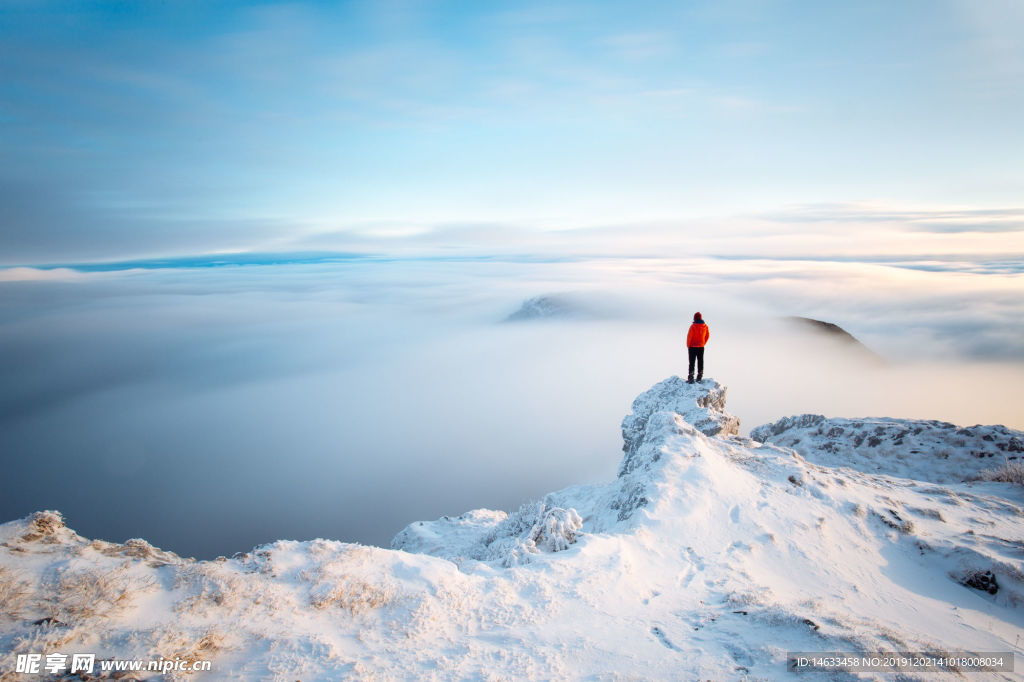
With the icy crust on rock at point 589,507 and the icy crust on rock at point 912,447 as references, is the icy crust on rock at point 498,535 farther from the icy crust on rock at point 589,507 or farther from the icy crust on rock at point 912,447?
the icy crust on rock at point 912,447

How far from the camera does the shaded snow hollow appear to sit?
5414 mm

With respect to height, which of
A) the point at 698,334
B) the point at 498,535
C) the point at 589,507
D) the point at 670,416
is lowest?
the point at 498,535

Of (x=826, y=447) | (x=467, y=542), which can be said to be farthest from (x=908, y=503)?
(x=467, y=542)

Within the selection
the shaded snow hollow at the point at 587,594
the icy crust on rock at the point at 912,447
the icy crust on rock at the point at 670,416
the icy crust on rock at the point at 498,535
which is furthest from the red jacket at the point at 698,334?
the icy crust on rock at the point at 498,535

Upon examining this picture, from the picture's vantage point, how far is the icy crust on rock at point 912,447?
1673 cm

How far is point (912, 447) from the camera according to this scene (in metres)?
18.0

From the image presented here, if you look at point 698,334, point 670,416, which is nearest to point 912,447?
point 698,334

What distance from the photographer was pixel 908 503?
12.3 meters

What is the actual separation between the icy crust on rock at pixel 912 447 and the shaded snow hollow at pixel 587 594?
6.06 metres

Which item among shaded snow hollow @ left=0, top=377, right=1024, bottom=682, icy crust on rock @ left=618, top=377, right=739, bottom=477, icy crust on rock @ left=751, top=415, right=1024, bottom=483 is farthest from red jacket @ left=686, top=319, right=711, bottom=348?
icy crust on rock @ left=751, top=415, right=1024, bottom=483

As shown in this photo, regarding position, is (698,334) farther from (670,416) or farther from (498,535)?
(498,535)

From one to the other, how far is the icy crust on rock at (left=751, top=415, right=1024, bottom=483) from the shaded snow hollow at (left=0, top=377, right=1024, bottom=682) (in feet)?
19.9

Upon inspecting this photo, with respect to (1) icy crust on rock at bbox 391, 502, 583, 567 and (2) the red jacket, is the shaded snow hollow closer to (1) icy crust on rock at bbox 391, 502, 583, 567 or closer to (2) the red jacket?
(1) icy crust on rock at bbox 391, 502, 583, 567

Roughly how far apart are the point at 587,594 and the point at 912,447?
1885 centimetres
